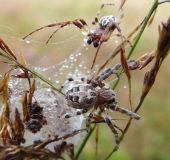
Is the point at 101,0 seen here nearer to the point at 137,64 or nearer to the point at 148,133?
the point at 148,133

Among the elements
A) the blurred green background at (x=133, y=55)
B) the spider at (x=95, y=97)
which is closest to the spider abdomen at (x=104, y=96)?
the spider at (x=95, y=97)

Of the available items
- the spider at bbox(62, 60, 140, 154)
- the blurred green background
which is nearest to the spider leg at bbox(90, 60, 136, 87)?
the spider at bbox(62, 60, 140, 154)

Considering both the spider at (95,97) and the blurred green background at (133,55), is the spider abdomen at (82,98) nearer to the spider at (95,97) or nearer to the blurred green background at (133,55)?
the spider at (95,97)

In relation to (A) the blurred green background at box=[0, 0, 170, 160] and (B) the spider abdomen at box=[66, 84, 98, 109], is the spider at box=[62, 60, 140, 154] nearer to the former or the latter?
(B) the spider abdomen at box=[66, 84, 98, 109]

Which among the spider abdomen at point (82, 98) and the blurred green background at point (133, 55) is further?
the blurred green background at point (133, 55)

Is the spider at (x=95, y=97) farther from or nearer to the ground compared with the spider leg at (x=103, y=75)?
nearer to the ground

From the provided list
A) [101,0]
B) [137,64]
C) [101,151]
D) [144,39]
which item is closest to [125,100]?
[101,151]

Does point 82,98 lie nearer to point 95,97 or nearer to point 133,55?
point 95,97
